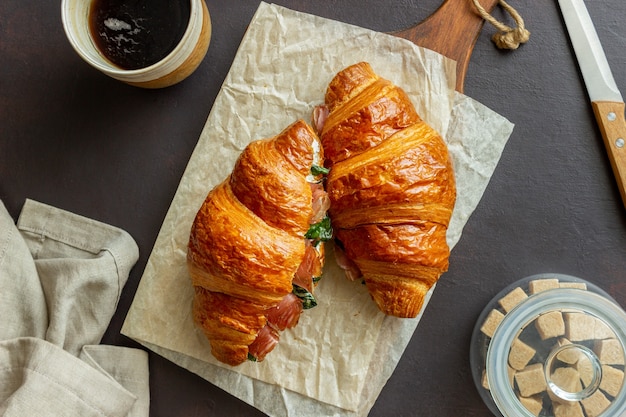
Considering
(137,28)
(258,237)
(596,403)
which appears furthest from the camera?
(137,28)

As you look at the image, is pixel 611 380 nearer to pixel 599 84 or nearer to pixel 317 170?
pixel 599 84

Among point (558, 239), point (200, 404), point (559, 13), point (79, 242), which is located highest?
point (559, 13)

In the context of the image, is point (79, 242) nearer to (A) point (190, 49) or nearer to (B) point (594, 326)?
(A) point (190, 49)

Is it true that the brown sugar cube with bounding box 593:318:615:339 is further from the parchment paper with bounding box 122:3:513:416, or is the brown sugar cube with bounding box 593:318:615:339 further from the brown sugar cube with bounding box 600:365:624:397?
the parchment paper with bounding box 122:3:513:416

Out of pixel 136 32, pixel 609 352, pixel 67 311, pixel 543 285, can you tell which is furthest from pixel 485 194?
pixel 67 311

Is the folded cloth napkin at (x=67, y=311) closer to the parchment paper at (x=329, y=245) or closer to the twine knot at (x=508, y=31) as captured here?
the parchment paper at (x=329, y=245)

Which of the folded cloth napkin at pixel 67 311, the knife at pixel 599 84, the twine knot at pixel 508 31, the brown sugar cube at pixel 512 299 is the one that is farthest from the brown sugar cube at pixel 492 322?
the folded cloth napkin at pixel 67 311

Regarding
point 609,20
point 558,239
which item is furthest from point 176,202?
point 609,20
